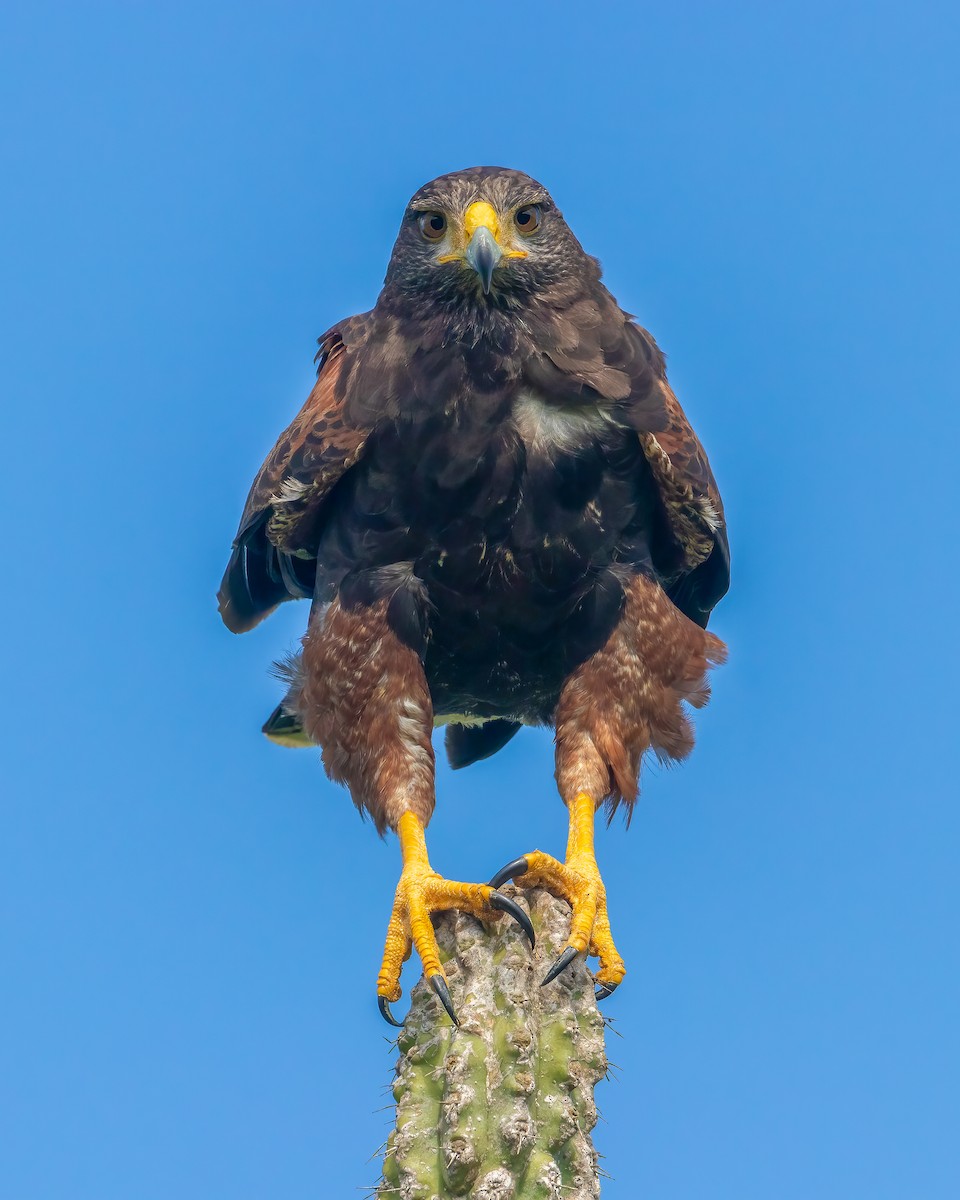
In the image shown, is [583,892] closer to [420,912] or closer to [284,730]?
[420,912]

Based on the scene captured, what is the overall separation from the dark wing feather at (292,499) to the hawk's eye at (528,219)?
1.08 metres

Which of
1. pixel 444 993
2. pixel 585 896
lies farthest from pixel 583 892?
pixel 444 993

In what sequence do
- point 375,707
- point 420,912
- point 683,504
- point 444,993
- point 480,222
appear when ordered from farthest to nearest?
point 683,504, point 375,707, point 480,222, point 420,912, point 444,993

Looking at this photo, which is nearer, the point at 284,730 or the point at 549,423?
the point at 549,423

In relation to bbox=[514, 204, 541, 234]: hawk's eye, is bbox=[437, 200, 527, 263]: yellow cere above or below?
below

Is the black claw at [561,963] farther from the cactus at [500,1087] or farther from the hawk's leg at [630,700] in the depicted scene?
the hawk's leg at [630,700]

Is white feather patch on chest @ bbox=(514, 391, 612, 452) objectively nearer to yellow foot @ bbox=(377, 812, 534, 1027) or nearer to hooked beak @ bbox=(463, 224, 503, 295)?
hooked beak @ bbox=(463, 224, 503, 295)

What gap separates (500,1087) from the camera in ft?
17.4

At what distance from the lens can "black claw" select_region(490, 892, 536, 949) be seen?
587 centimetres

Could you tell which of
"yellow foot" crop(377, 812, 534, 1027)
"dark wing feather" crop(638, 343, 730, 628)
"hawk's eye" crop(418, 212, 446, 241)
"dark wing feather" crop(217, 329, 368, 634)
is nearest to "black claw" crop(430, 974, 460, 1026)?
"yellow foot" crop(377, 812, 534, 1027)

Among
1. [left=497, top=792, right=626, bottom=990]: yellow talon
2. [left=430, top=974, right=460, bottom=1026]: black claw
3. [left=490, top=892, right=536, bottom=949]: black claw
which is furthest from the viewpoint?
[left=497, top=792, right=626, bottom=990]: yellow talon

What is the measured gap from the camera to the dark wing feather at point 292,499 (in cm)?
775

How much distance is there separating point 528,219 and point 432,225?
436 millimetres

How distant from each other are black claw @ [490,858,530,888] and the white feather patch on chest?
2.04 m
